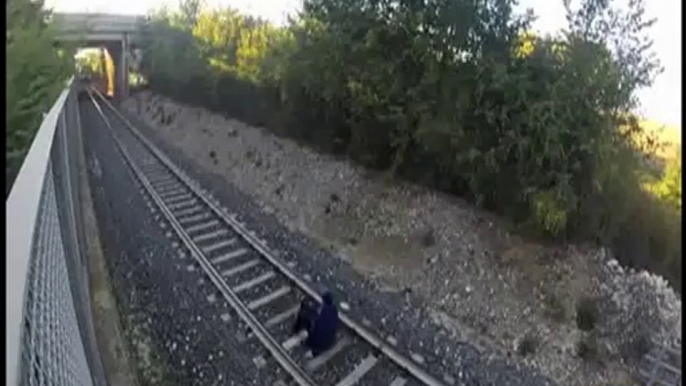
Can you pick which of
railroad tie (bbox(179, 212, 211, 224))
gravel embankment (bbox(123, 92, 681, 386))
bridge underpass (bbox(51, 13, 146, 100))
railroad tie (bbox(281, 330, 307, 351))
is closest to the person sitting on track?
railroad tie (bbox(281, 330, 307, 351))

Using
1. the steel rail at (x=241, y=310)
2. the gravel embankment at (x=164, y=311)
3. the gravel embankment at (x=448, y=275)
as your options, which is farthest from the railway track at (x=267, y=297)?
the gravel embankment at (x=448, y=275)

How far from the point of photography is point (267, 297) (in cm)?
470

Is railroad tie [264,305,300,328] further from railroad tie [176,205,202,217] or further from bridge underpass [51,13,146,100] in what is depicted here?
bridge underpass [51,13,146,100]

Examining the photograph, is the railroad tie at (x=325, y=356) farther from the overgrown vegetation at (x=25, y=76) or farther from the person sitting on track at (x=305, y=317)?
the overgrown vegetation at (x=25, y=76)

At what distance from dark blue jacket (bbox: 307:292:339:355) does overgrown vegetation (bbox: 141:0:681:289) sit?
7.48ft

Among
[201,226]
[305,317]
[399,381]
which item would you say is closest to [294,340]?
[305,317]

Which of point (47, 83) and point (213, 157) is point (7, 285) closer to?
point (47, 83)

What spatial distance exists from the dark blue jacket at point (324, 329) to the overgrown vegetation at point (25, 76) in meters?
1.87

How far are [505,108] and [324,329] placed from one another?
107 inches

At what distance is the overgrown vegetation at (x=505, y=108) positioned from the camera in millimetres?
5441

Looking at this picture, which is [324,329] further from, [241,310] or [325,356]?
[241,310]

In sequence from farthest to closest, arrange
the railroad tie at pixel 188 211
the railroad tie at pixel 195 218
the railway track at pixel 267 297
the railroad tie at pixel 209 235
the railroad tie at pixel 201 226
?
the railroad tie at pixel 188 211 < the railroad tie at pixel 195 218 < the railroad tie at pixel 201 226 < the railroad tie at pixel 209 235 < the railway track at pixel 267 297

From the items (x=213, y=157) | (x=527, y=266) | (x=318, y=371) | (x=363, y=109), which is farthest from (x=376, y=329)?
(x=213, y=157)

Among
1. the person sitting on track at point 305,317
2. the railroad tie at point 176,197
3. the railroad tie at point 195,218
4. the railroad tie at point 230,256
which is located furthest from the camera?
the railroad tie at point 176,197
